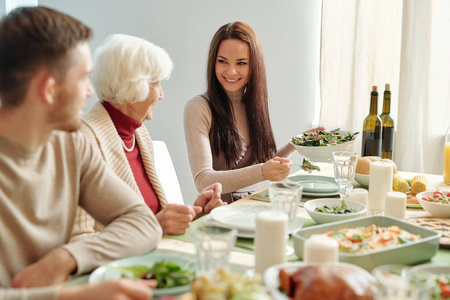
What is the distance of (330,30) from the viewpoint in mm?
3510

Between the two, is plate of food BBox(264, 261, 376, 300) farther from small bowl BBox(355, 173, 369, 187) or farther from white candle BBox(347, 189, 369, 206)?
small bowl BBox(355, 173, 369, 187)

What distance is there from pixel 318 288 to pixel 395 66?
9.29 ft

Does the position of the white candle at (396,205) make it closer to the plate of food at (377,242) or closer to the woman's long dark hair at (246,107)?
the plate of food at (377,242)

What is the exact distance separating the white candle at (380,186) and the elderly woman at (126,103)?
1.83 feet

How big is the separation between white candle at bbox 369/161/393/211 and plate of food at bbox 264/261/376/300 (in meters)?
0.95

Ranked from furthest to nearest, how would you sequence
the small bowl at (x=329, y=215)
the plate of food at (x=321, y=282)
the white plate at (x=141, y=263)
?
the small bowl at (x=329, y=215) → the white plate at (x=141, y=263) → the plate of food at (x=321, y=282)

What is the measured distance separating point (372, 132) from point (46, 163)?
5.67 feet

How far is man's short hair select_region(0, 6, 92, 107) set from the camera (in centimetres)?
107

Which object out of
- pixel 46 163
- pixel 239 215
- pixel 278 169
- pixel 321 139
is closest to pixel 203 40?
pixel 321 139

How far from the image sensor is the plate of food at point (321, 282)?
0.83 m

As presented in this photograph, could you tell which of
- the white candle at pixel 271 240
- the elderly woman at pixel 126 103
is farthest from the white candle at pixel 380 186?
the white candle at pixel 271 240

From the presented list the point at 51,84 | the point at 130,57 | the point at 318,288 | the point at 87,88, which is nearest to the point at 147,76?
the point at 130,57

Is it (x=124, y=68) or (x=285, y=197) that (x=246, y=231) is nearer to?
(x=285, y=197)

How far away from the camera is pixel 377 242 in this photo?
4.03ft
